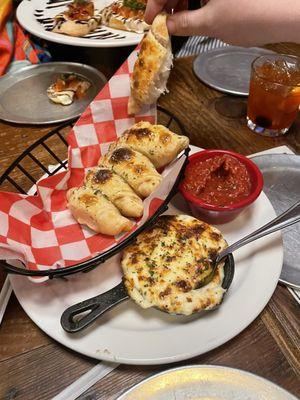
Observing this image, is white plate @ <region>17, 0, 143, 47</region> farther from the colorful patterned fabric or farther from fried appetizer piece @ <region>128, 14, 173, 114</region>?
fried appetizer piece @ <region>128, 14, 173, 114</region>

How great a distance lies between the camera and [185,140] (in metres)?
1.20

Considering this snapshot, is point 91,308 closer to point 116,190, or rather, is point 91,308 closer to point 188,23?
point 116,190

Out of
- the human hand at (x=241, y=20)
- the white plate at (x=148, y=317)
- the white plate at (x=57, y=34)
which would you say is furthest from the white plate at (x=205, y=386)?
the white plate at (x=57, y=34)

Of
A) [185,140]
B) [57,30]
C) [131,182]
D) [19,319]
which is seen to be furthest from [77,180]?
[57,30]

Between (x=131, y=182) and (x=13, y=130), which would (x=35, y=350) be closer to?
(x=131, y=182)

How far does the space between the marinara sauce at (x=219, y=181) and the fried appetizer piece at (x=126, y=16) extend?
1434mm

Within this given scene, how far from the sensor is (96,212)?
103cm

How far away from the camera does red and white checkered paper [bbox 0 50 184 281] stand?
3.25 ft

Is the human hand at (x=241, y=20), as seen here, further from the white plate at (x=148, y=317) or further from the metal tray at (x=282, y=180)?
the white plate at (x=148, y=317)

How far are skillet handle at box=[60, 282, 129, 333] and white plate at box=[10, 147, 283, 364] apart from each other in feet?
0.13

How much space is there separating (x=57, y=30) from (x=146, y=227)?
71.0 inches

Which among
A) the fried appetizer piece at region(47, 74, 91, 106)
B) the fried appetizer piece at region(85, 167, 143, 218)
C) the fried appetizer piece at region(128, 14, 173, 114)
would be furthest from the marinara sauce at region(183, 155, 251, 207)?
the fried appetizer piece at region(47, 74, 91, 106)

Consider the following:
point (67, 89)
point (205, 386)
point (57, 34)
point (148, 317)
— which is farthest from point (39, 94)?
point (205, 386)

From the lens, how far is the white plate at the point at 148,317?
845 millimetres
